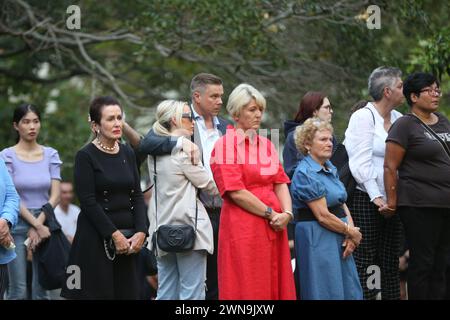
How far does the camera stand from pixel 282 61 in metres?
14.9

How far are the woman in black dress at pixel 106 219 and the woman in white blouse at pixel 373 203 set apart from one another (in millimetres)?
2081

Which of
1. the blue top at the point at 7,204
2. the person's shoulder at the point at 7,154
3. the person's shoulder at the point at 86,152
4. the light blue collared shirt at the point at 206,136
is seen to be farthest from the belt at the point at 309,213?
Answer: the person's shoulder at the point at 7,154

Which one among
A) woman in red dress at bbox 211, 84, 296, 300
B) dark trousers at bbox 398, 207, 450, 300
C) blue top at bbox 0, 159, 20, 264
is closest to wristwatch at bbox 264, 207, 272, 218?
woman in red dress at bbox 211, 84, 296, 300

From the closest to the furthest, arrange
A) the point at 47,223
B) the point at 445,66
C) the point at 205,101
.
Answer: the point at 205,101 → the point at 47,223 → the point at 445,66

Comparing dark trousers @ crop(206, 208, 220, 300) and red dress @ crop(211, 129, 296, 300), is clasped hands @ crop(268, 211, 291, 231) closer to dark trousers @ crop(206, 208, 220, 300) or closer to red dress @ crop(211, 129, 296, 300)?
red dress @ crop(211, 129, 296, 300)

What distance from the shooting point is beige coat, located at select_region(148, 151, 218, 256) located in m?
8.24

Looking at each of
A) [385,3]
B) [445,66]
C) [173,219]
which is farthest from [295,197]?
[385,3]

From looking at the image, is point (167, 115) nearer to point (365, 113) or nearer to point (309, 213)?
point (309, 213)

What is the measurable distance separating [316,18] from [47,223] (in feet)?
18.6

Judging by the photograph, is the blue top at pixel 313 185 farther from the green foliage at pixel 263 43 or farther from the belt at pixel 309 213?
the green foliage at pixel 263 43

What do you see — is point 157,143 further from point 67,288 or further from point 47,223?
point 47,223

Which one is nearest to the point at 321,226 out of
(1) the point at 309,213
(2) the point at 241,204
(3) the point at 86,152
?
(1) the point at 309,213

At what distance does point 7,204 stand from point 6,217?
0.53 feet

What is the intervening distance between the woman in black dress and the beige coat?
26 centimetres
